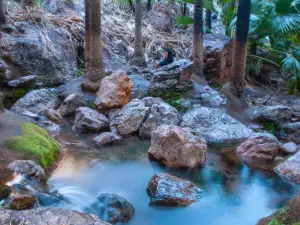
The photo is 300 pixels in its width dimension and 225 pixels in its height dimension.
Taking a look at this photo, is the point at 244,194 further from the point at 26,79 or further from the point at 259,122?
the point at 26,79

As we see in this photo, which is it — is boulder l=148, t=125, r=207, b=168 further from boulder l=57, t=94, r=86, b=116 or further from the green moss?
boulder l=57, t=94, r=86, b=116

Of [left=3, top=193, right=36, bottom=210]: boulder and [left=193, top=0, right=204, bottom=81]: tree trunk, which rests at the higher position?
[left=193, top=0, right=204, bottom=81]: tree trunk

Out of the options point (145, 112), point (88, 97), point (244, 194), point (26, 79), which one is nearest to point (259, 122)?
point (145, 112)

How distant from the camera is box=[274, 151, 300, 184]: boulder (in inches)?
248

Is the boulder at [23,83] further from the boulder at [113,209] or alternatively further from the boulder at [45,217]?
the boulder at [45,217]

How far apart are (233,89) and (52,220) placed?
7.73m

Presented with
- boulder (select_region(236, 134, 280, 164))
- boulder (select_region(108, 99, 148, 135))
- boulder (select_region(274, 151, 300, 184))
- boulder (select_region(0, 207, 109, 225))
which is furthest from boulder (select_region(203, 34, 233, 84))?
boulder (select_region(0, 207, 109, 225))

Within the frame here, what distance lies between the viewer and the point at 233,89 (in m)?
10.0

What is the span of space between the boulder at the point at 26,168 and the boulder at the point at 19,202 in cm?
76

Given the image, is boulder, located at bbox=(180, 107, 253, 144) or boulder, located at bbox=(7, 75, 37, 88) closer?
boulder, located at bbox=(180, 107, 253, 144)

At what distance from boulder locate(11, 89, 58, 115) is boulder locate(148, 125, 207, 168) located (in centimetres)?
379

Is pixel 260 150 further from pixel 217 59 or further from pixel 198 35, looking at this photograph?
pixel 217 59

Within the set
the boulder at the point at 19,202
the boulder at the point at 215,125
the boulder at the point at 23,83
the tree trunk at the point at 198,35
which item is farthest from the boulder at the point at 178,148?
the boulder at the point at 23,83

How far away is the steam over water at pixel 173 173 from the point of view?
5133 millimetres
